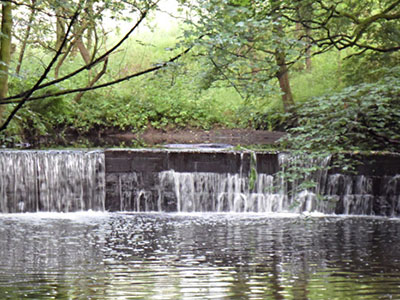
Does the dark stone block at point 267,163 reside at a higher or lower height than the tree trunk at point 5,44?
lower

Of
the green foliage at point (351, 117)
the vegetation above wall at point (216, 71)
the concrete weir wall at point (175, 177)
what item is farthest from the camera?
the concrete weir wall at point (175, 177)

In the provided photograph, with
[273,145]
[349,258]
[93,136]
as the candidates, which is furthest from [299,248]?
[93,136]

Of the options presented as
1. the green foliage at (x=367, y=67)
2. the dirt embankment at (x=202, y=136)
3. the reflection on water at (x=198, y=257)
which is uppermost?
the green foliage at (x=367, y=67)

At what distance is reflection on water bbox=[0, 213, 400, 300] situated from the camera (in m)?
5.14

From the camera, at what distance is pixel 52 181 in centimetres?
1303

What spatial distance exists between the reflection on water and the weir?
3.37ft

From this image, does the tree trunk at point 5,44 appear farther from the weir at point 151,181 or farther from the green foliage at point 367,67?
the green foliage at point 367,67

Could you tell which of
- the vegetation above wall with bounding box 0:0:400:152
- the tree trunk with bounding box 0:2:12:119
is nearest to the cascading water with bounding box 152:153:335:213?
the vegetation above wall with bounding box 0:0:400:152

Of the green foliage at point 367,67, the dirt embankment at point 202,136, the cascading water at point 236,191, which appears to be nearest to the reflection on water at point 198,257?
the cascading water at point 236,191

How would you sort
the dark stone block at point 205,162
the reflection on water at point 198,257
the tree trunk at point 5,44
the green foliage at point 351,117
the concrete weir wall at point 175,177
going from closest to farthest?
the tree trunk at point 5,44 < the reflection on water at point 198,257 < the green foliage at point 351,117 < the concrete weir wall at point 175,177 < the dark stone block at point 205,162

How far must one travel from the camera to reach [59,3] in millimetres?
3580

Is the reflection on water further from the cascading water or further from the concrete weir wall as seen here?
the concrete weir wall

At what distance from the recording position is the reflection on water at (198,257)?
5145 mm

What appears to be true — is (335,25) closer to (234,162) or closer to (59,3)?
(234,162)
